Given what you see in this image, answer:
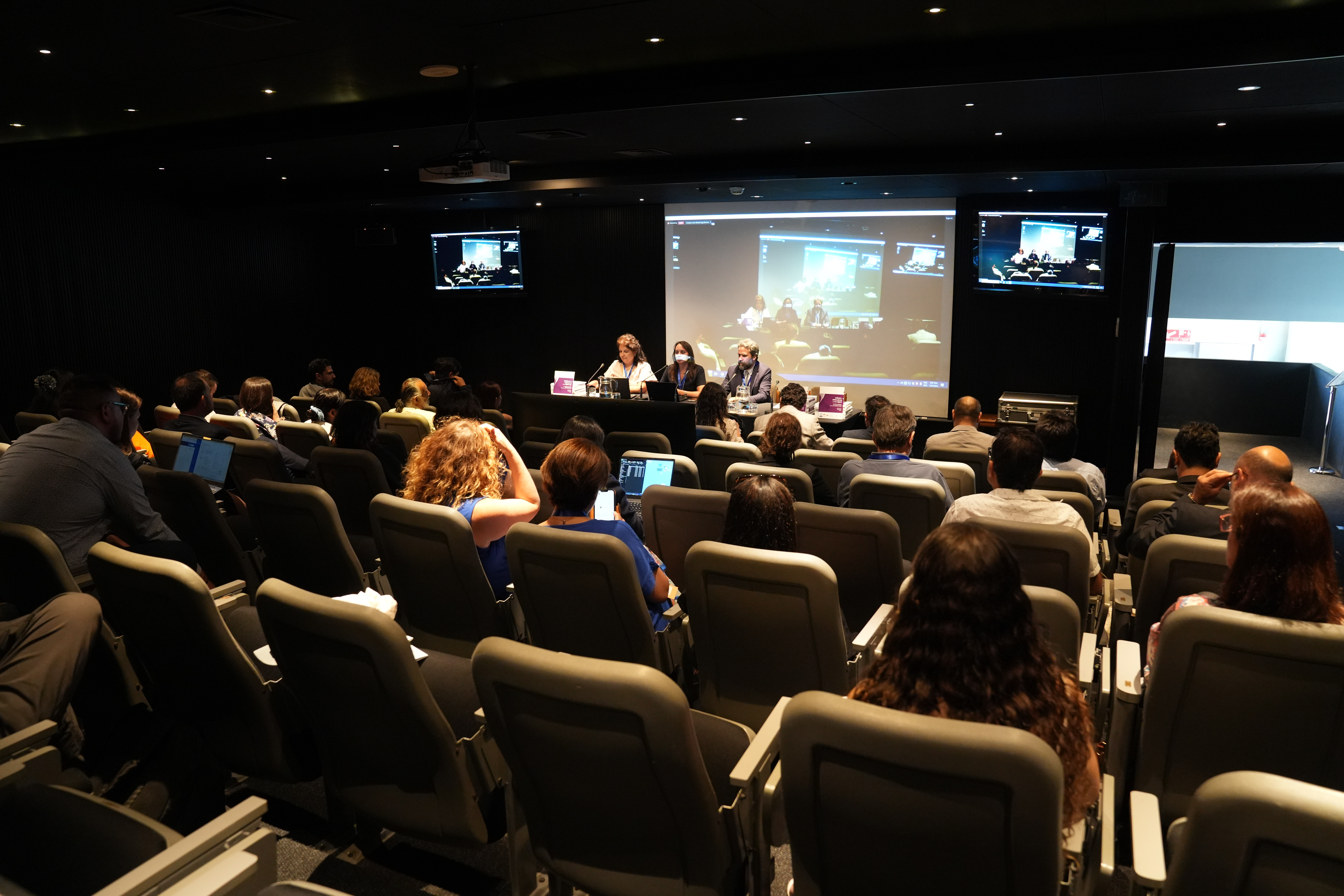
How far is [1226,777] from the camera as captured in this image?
1251 millimetres

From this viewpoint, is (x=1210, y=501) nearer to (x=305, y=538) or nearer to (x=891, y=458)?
(x=891, y=458)

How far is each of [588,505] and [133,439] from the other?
13.1 ft

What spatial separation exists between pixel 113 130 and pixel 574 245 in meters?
5.39

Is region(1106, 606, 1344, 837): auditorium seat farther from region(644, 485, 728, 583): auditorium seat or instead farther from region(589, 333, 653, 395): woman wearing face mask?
region(589, 333, 653, 395): woman wearing face mask

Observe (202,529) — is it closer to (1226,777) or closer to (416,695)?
(416,695)

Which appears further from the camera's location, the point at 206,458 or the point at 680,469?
the point at 206,458

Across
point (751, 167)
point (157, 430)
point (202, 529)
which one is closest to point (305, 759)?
point (202, 529)

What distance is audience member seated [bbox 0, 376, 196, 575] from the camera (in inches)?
126

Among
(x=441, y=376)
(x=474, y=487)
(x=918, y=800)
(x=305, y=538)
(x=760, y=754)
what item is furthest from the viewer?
(x=441, y=376)

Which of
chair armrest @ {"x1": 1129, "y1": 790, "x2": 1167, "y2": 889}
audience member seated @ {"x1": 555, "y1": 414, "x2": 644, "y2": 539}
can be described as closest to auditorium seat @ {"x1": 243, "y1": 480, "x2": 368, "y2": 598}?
audience member seated @ {"x1": 555, "y1": 414, "x2": 644, "y2": 539}

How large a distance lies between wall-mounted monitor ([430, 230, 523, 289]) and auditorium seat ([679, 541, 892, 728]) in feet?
31.7

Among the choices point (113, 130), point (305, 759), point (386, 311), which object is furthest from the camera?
point (386, 311)

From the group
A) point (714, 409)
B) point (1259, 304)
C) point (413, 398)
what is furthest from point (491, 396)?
point (1259, 304)

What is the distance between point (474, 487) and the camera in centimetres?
338
